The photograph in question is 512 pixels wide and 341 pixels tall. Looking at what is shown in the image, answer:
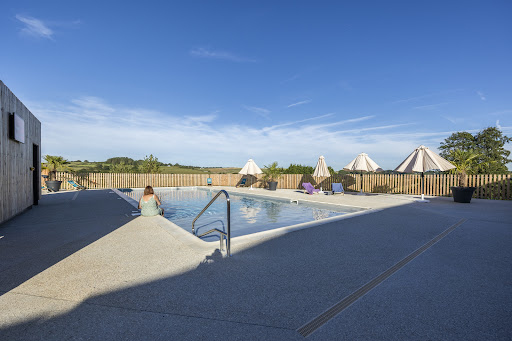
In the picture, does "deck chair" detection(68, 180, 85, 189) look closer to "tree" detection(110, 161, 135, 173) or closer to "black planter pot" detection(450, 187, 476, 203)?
"tree" detection(110, 161, 135, 173)

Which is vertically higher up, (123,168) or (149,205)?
(123,168)

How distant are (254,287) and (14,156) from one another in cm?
728

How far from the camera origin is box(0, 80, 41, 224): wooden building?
17.8 feet

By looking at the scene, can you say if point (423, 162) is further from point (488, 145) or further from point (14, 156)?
point (488, 145)

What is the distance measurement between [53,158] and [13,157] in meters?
12.1

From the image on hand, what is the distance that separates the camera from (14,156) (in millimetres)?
6211

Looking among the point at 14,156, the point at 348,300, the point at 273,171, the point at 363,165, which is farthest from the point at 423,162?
the point at 14,156

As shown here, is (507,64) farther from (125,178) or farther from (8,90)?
(125,178)

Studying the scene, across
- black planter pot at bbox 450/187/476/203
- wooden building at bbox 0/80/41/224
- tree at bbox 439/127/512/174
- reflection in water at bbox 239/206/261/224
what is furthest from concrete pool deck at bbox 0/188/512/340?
tree at bbox 439/127/512/174

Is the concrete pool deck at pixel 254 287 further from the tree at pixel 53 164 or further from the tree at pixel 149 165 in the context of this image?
the tree at pixel 149 165

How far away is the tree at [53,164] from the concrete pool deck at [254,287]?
45.7 feet

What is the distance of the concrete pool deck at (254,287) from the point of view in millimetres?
1806

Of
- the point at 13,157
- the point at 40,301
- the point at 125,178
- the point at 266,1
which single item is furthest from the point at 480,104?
the point at 125,178

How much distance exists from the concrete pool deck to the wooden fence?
9.97 m
